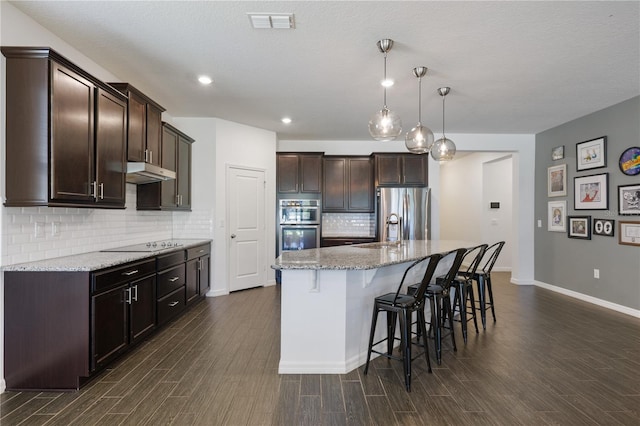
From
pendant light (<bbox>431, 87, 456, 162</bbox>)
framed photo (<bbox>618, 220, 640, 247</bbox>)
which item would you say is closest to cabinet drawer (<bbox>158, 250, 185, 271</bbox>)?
pendant light (<bbox>431, 87, 456, 162</bbox>)

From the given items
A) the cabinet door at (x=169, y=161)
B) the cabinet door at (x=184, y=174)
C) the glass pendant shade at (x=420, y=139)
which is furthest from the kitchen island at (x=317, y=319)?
the cabinet door at (x=184, y=174)

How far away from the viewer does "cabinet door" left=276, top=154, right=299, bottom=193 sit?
20.7 ft

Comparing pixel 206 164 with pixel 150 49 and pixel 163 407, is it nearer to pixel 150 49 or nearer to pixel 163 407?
pixel 150 49

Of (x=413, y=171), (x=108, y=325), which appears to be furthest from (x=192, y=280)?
(x=413, y=171)

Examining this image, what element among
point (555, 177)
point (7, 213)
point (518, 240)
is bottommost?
point (518, 240)

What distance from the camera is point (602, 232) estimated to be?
4.82 meters

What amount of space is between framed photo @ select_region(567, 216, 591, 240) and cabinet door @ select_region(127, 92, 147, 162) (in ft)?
19.8

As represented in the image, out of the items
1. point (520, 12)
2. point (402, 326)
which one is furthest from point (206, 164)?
point (520, 12)

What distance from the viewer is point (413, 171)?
20.5ft

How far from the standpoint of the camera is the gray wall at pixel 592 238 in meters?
4.41

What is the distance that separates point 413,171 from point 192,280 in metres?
4.14

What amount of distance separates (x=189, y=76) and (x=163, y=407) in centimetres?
313

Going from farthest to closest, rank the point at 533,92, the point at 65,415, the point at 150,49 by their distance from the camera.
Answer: the point at 533,92 < the point at 150,49 < the point at 65,415

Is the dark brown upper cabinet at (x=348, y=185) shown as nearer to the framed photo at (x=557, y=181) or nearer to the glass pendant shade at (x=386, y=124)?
the framed photo at (x=557, y=181)
